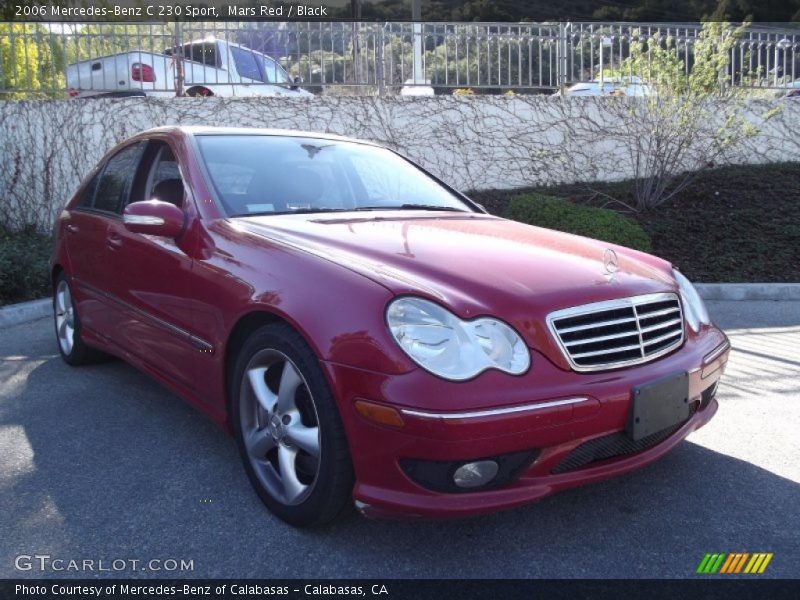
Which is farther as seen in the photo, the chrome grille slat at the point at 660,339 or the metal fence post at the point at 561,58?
the metal fence post at the point at 561,58

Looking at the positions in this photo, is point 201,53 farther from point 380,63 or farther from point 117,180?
point 117,180

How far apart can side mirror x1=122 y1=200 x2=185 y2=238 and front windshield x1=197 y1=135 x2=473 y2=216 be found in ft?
0.72

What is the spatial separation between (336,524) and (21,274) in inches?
213

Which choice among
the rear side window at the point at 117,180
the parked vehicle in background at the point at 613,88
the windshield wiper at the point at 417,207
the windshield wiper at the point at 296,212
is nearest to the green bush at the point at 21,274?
the rear side window at the point at 117,180

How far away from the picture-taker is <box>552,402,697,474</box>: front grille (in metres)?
2.45

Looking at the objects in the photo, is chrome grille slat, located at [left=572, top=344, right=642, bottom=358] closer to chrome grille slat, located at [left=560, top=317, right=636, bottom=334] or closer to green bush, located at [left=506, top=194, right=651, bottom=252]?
chrome grille slat, located at [left=560, top=317, right=636, bottom=334]

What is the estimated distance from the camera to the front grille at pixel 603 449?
2.45m

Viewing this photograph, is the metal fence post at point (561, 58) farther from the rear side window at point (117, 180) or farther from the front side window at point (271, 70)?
the rear side window at point (117, 180)

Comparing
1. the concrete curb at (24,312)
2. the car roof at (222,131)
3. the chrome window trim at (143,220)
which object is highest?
the car roof at (222,131)

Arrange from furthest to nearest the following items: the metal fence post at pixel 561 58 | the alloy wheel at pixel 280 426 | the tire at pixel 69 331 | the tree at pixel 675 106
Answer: the metal fence post at pixel 561 58 → the tree at pixel 675 106 → the tire at pixel 69 331 → the alloy wheel at pixel 280 426

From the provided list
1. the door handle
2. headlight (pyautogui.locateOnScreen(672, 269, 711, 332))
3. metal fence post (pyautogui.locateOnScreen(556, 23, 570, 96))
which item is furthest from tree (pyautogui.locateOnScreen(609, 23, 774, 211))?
the door handle

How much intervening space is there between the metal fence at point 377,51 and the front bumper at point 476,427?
25.1ft

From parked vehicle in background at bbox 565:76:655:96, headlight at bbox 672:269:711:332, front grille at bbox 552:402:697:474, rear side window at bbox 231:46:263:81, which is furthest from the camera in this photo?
rear side window at bbox 231:46:263:81
